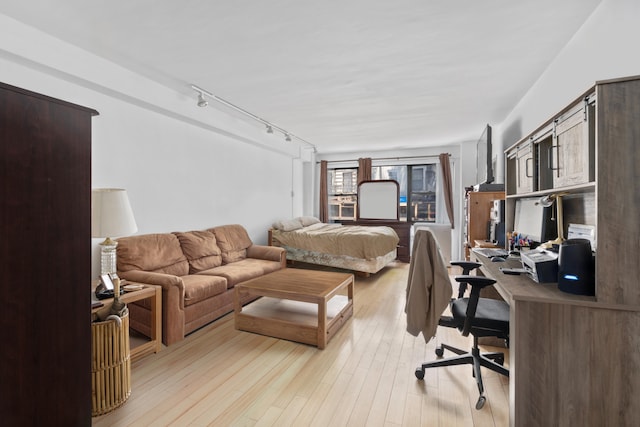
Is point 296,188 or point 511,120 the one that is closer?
point 511,120

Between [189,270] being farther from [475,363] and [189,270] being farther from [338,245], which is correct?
[475,363]

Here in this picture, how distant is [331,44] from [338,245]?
3341 mm

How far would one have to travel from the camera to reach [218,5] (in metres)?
1.91

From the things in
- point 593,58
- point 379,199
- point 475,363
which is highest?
point 593,58

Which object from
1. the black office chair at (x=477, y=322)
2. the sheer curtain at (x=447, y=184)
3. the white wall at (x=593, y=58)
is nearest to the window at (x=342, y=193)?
the sheer curtain at (x=447, y=184)

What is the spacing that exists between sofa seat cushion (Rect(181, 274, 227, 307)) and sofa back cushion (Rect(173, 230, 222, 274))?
0.91 feet

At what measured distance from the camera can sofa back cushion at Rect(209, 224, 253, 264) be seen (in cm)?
418

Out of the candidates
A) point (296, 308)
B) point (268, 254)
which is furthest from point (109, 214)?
point (268, 254)

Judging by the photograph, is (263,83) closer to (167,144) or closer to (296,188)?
(167,144)

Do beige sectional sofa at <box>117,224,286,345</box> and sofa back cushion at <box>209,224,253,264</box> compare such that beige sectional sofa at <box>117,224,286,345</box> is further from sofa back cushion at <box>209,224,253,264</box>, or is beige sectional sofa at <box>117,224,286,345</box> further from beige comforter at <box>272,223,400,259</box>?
beige comforter at <box>272,223,400,259</box>

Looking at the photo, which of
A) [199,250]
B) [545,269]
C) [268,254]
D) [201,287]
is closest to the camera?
[545,269]

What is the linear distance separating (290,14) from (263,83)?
1.26m

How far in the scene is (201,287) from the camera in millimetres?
2975

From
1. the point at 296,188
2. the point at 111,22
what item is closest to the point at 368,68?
the point at 111,22
